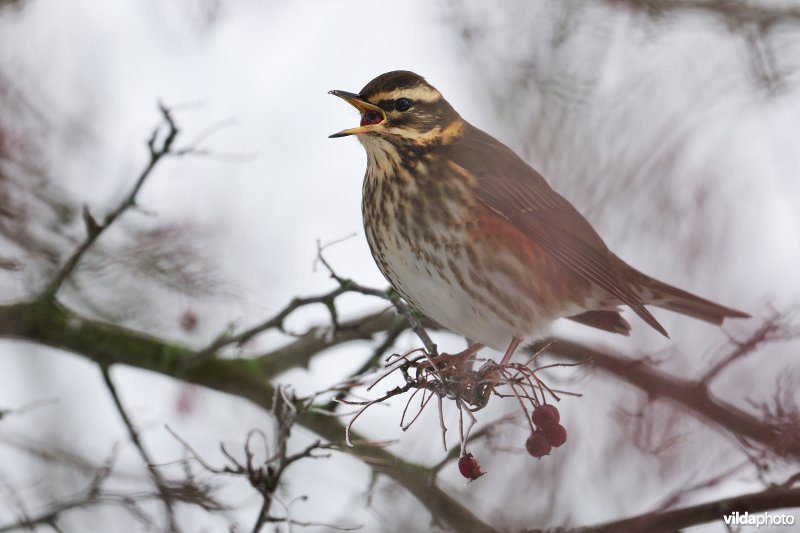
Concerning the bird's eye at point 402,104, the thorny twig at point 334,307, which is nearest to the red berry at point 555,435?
the thorny twig at point 334,307

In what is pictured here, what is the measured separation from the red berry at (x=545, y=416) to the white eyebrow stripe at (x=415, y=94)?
1.72m

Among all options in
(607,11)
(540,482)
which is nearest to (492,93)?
(607,11)

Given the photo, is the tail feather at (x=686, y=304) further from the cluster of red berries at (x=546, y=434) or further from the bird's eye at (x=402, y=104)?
the cluster of red berries at (x=546, y=434)

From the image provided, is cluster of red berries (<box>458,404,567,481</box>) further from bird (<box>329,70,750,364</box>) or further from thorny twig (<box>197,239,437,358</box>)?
bird (<box>329,70,750,364</box>)

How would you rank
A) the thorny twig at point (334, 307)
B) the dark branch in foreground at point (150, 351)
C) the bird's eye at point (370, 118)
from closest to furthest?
the thorny twig at point (334, 307) < the bird's eye at point (370, 118) < the dark branch in foreground at point (150, 351)

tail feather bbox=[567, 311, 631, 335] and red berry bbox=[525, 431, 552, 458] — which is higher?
tail feather bbox=[567, 311, 631, 335]

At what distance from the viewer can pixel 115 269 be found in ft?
15.5

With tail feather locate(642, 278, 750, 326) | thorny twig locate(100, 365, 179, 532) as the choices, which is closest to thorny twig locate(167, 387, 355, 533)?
thorny twig locate(100, 365, 179, 532)

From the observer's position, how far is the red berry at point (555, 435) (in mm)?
3010

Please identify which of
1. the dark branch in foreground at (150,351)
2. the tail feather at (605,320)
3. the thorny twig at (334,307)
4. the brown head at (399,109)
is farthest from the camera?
the dark branch in foreground at (150,351)

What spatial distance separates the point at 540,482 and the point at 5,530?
2.16m

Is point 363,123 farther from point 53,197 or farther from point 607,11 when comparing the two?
point 53,197

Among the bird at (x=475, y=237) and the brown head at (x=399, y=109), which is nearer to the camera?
the bird at (x=475, y=237)

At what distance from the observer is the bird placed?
409cm
